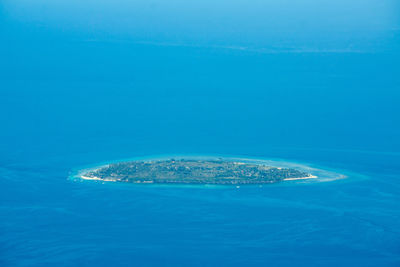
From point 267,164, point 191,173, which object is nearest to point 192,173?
point 191,173

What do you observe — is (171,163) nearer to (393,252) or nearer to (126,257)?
(126,257)

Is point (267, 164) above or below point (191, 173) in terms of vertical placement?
above

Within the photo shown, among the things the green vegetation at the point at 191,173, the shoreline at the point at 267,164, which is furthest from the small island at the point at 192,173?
the shoreline at the point at 267,164

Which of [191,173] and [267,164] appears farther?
[267,164]

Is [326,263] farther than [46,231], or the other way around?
[46,231]

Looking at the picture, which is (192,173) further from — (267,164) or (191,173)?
(267,164)

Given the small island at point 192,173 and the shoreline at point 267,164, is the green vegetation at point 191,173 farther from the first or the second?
the shoreline at point 267,164

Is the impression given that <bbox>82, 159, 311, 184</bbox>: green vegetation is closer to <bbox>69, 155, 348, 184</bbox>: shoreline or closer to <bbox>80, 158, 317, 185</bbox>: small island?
<bbox>80, 158, 317, 185</bbox>: small island

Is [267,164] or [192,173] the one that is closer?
[192,173]

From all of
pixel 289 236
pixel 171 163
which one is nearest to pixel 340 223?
pixel 289 236
